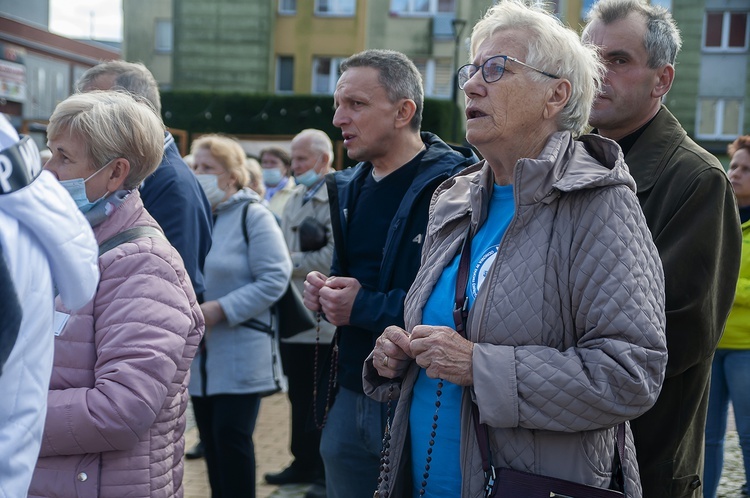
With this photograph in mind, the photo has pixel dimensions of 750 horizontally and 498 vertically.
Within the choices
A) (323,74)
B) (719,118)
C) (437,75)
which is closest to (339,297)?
(719,118)

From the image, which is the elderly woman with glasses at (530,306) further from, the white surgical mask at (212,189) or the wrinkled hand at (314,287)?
the white surgical mask at (212,189)

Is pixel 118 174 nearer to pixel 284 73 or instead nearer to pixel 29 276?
pixel 29 276

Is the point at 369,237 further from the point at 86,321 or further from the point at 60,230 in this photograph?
the point at 60,230

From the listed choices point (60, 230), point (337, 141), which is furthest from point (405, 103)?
point (337, 141)

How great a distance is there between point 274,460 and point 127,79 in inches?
121

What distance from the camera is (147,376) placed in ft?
8.00

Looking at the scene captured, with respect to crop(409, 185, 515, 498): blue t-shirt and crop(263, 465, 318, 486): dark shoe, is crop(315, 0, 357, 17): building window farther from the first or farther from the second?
crop(409, 185, 515, 498): blue t-shirt

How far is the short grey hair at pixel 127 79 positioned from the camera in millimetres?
3928

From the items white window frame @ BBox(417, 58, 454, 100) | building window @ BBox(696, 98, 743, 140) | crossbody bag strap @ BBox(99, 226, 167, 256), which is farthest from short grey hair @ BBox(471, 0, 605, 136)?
white window frame @ BBox(417, 58, 454, 100)

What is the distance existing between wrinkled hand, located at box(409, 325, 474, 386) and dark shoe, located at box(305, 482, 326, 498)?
3.30m

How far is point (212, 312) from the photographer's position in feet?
15.0

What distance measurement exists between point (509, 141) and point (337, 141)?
24.2 m

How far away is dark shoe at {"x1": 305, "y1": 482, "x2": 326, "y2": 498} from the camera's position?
5.18 meters

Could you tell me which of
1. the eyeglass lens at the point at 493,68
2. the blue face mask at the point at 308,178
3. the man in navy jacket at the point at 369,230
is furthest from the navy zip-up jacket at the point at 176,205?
the blue face mask at the point at 308,178
